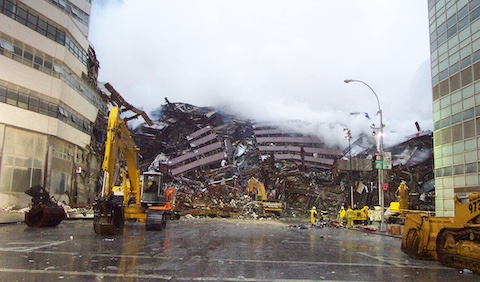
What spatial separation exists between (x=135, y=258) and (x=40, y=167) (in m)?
24.8

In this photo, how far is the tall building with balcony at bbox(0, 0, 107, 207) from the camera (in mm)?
27062

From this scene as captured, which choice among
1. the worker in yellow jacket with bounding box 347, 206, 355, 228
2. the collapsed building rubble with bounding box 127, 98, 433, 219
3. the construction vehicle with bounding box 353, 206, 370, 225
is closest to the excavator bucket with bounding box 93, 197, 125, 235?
the worker in yellow jacket with bounding box 347, 206, 355, 228

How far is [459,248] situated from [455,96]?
23.4 meters

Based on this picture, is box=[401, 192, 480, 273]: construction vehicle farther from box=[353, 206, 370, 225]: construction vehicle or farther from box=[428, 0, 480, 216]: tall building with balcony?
box=[428, 0, 480, 216]: tall building with balcony

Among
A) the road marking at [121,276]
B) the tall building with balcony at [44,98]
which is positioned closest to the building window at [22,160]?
the tall building with balcony at [44,98]

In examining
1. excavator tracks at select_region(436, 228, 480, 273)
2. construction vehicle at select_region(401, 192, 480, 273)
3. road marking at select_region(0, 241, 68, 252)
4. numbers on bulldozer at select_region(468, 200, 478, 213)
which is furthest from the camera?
road marking at select_region(0, 241, 68, 252)

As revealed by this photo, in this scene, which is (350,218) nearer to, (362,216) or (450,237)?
(362,216)

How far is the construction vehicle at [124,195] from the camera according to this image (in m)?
14.0

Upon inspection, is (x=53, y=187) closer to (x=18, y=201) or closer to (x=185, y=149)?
(x=18, y=201)

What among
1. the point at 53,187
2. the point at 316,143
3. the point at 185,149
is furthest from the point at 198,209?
the point at 316,143

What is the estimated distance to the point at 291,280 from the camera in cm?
687

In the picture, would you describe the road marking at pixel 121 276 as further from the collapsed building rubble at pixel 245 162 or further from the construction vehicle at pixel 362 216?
the collapsed building rubble at pixel 245 162

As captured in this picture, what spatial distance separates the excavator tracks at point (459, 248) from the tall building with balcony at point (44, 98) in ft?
93.3

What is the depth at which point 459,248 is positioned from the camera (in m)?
8.49
